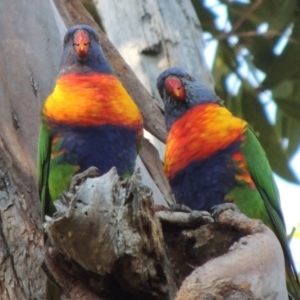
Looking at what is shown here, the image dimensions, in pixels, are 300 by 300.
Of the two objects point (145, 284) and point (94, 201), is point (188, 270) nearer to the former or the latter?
point (145, 284)

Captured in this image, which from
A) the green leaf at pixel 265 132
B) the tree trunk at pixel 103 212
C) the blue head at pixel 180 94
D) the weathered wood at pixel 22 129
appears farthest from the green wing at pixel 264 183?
the green leaf at pixel 265 132

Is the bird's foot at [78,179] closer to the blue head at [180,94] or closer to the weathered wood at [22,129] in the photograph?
the weathered wood at [22,129]

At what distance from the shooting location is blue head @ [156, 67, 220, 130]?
2607mm

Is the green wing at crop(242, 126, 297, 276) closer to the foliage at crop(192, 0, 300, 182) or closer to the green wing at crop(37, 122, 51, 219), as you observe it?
the green wing at crop(37, 122, 51, 219)

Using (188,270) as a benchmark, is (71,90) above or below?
above

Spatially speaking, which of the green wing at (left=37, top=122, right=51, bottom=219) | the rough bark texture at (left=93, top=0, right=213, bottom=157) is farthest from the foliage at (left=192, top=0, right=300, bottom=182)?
the green wing at (left=37, top=122, right=51, bottom=219)

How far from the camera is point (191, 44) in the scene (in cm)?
296

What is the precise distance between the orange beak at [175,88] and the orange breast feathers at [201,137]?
16 cm

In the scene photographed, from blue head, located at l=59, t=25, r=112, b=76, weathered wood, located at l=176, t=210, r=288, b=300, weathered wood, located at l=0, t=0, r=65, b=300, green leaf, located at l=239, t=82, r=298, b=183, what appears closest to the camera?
weathered wood, located at l=176, t=210, r=288, b=300

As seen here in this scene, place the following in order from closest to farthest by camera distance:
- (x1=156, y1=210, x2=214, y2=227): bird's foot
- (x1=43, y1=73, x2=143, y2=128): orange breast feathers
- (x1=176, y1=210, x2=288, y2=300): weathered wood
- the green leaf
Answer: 1. (x1=176, y1=210, x2=288, y2=300): weathered wood
2. (x1=156, y1=210, x2=214, y2=227): bird's foot
3. (x1=43, y1=73, x2=143, y2=128): orange breast feathers
4. the green leaf

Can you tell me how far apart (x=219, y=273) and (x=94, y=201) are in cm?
34

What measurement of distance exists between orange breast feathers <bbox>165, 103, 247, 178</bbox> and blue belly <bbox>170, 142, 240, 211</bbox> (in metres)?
0.02

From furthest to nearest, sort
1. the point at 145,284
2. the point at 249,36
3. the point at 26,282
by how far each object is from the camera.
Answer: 1. the point at 249,36
2. the point at 26,282
3. the point at 145,284

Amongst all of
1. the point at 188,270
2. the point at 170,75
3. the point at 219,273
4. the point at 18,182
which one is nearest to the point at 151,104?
the point at 170,75
